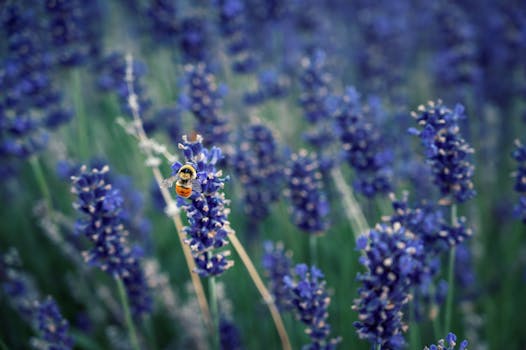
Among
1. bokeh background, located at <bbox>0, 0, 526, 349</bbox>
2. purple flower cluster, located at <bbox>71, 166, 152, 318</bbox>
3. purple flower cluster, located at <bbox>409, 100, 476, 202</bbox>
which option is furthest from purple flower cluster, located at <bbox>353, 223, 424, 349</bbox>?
purple flower cluster, located at <bbox>71, 166, 152, 318</bbox>

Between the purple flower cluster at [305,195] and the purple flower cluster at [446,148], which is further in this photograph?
the purple flower cluster at [305,195]

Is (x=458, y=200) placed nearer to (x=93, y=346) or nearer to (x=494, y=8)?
(x=93, y=346)

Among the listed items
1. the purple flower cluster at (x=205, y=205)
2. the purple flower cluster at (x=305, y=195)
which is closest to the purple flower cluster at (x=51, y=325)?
the purple flower cluster at (x=205, y=205)

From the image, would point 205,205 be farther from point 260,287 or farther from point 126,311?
point 126,311

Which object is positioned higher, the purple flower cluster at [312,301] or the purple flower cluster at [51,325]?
the purple flower cluster at [51,325]

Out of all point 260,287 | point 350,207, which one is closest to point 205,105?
point 350,207

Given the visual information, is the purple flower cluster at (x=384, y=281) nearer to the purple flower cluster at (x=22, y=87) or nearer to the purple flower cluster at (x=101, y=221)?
the purple flower cluster at (x=101, y=221)
